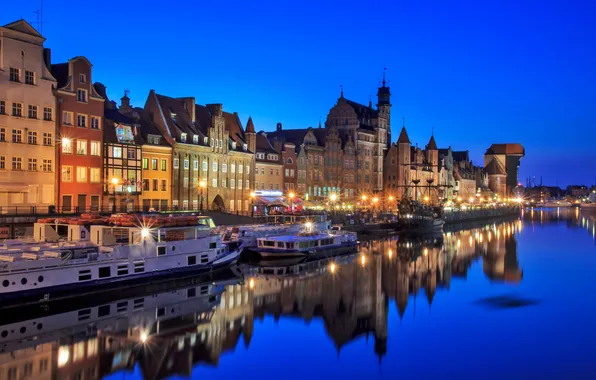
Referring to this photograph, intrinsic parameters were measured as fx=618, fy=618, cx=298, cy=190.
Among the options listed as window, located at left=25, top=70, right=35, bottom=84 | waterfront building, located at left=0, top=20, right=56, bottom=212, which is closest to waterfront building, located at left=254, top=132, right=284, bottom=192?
Result: waterfront building, located at left=0, top=20, right=56, bottom=212

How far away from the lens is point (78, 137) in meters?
59.6

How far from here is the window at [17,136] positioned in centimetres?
5403

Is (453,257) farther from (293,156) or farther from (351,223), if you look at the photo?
(293,156)

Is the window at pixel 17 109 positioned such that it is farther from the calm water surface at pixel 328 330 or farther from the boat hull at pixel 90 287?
the calm water surface at pixel 328 330

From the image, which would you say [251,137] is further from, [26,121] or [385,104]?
[385,104]

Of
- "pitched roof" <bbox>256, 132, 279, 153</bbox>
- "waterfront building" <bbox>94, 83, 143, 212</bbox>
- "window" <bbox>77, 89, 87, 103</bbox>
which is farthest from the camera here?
"pitched roof" <bbox>256, 132, 279, 153</bbox>

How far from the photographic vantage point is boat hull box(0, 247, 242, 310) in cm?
3334

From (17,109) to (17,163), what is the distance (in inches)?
187

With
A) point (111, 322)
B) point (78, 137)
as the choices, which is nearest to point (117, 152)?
point (78, 137)

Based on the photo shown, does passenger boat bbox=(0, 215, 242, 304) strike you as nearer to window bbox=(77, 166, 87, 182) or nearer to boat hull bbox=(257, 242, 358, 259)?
boat hull bbox=(257, 242, 358, 259)

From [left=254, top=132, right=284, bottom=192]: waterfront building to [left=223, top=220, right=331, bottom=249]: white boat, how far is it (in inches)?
925

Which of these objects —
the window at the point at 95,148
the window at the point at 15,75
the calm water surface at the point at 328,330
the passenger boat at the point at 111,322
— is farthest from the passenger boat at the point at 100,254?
the window at the point at 95,148

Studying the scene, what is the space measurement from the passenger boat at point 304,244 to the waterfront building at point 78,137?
57.1 feet

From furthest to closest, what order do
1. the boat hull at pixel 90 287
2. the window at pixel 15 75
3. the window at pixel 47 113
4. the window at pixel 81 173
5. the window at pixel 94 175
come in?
1. the window at pixel 94 175
2. the window at pixel 81 173
3. the window at pixel 47 113
4. the window at pixel 15 75
5. the boat hull at pixel 90 287
